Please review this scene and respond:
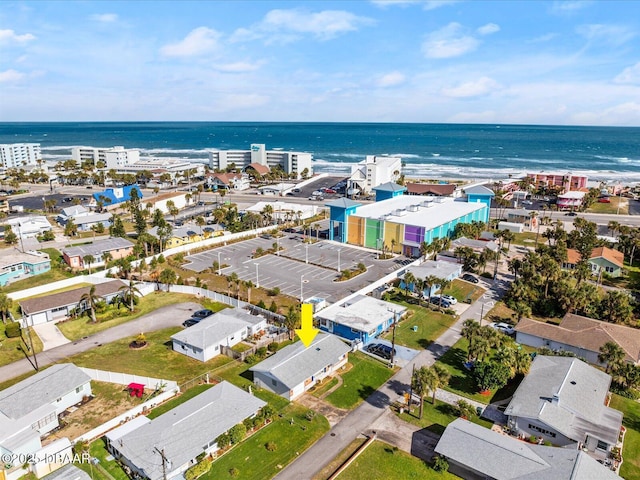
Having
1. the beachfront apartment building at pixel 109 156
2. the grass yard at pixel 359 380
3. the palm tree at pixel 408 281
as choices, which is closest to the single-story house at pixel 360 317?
the grass yard at pixel 359 380

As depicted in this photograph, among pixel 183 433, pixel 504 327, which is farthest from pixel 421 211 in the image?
pixel 183 433

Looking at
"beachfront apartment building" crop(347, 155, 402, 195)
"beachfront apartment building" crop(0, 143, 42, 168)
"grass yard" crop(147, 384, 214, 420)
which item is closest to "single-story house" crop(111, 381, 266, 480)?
"grass yard" crop(147, 384, 214, 420)

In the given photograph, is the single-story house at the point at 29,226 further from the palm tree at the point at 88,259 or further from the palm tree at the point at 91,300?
the palm tree at the point at 91,300

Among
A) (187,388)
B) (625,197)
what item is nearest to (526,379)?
(187,388)

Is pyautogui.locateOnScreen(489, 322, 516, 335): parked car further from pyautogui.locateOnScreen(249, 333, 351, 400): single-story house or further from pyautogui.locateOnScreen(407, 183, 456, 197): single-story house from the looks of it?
pyautogui.locateOnScreen(407, 183, 456, 197): single-story house

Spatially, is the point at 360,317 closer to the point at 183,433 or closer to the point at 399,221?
the point at 183,433
